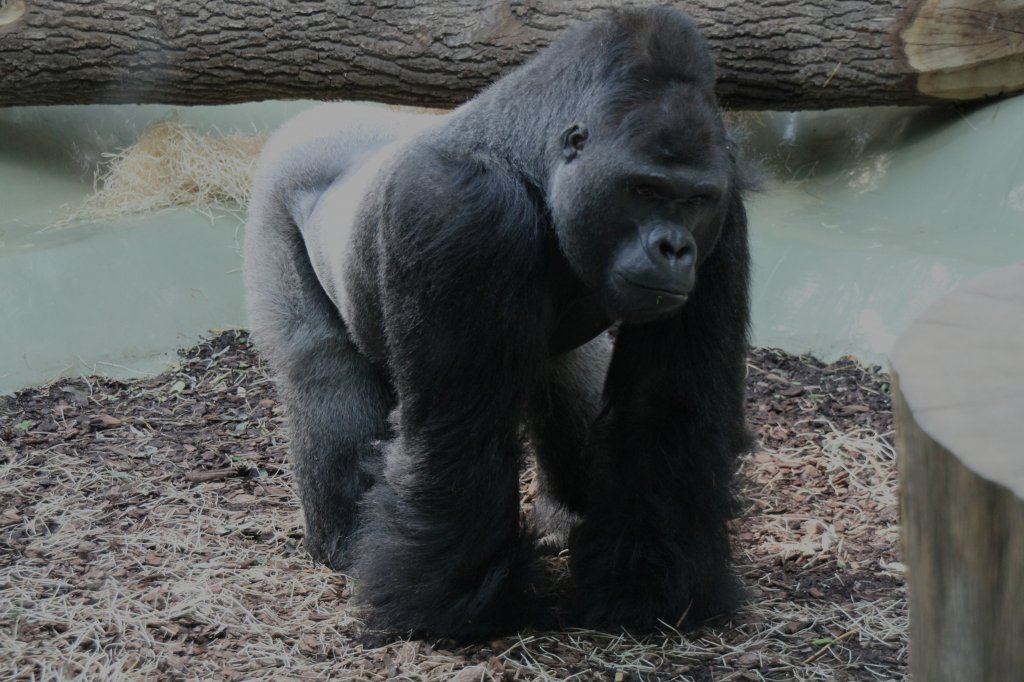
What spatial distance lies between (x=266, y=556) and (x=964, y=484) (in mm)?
3507

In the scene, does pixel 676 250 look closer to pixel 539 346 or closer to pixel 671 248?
pixel 671 248

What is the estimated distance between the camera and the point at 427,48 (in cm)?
772

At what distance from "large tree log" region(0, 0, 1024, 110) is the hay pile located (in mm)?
409

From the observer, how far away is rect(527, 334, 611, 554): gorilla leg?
191 inches

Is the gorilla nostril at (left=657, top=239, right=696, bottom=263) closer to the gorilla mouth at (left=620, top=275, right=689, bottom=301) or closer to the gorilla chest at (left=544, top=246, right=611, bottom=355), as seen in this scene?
the gorilla mouth at (left=620, top=275, right=689, bottom=301)

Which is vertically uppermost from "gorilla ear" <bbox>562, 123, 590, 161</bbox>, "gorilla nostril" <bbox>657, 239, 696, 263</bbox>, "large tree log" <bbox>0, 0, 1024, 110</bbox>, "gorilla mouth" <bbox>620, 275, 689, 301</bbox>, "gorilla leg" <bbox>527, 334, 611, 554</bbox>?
"gorilla ear" <bbox>562, 123, 590, 161</bbox>

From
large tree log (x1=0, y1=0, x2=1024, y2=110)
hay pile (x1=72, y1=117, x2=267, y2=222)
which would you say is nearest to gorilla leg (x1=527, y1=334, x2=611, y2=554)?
large tree log (x1=0, y1=0, x2=1024, y2=110)

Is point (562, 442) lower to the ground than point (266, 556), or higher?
higher

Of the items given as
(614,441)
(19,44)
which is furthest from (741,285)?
(19,44)

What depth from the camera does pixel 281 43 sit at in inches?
310

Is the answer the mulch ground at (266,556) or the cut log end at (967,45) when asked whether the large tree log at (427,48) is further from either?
the mulch ground at (266,556)

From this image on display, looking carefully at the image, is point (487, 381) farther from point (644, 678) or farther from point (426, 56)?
point (426, 56)

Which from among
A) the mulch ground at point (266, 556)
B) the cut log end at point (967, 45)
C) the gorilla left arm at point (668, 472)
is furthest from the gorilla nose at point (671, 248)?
the cut log end at point (967, 45)

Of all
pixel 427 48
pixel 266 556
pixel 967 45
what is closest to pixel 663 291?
pixel 266 556
